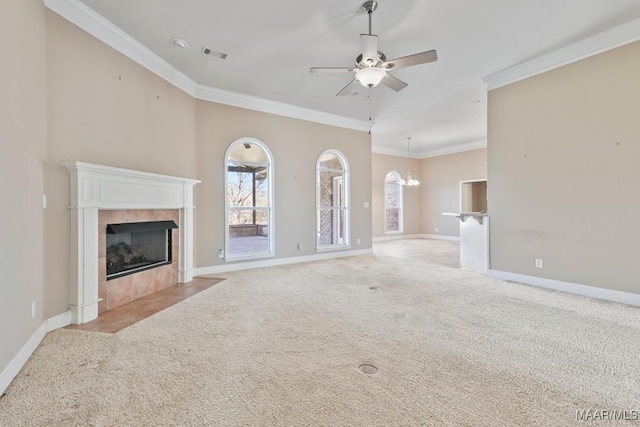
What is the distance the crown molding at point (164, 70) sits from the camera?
3025 millimetres

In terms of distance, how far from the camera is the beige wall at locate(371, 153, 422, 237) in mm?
10406

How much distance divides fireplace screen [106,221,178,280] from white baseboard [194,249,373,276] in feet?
2.86

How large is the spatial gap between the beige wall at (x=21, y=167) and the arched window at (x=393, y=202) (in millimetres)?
9711

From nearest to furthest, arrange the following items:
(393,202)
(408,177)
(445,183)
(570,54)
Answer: (570,54) → (408,177) → (445,183) → (393,202)

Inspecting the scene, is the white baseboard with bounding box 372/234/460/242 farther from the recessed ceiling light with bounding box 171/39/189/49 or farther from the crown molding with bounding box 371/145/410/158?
the recessed ceiling light with bounding box 171/39/189/49

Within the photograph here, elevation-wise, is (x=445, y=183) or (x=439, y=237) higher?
(x=445, y=183)

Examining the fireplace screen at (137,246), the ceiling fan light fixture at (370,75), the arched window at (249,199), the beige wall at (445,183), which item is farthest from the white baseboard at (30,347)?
the beige wall at (445,183)

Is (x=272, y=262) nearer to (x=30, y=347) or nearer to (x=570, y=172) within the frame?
(x=30, y=347)

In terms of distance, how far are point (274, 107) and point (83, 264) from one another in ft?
14.0

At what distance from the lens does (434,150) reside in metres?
11.0

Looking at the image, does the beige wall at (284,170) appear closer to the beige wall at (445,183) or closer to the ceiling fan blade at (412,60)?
the ceiling fan blade at (412,60)

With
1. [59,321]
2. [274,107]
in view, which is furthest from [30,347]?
[274,107]

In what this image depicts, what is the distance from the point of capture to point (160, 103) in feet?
14.0

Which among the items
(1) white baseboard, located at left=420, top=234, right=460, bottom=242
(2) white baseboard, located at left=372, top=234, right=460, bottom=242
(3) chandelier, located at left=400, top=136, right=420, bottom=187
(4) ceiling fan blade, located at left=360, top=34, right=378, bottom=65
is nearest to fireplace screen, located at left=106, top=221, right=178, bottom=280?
(4) ceiling fan blade, located at left=360, top=34, right=378, bottom=65
